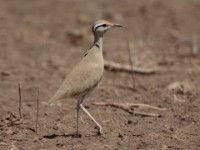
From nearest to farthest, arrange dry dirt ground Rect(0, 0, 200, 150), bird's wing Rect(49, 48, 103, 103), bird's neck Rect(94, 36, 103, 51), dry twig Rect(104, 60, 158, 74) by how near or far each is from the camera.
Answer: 1. bird's wing Rect(49, 48, 103, 103)
2. dry dirt ground Rect(0, 0, 200, 150)
3. bird's neck Rect(94, 36, 103, 51)
4. dry twig Rect(104, 60, 158, 74)

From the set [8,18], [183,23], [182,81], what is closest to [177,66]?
[182,81]

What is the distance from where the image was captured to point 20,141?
6262 millimetres

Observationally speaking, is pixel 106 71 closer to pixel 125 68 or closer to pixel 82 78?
pixel 125 68

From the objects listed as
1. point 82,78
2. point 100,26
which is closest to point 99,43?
point 100,26

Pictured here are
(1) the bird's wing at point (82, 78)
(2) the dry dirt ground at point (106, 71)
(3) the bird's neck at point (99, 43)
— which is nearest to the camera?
(1) the bird's wing at point (82, 78)

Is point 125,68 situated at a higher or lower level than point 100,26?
lower

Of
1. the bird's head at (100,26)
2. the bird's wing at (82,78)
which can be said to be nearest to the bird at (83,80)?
the bird's wing at (82,78)

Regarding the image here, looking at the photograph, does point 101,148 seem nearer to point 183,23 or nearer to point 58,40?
point 58,40

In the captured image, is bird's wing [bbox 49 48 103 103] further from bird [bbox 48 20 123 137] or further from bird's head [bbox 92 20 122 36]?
bird's head [bbox 92 20 122 36]

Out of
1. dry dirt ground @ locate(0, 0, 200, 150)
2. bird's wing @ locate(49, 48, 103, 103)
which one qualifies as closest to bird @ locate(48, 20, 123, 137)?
bird's wing @ locate(49, 48, 103, 103)

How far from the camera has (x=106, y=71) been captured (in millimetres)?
9570

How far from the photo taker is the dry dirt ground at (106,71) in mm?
6352

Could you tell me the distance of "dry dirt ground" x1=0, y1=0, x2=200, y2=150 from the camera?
6352 millimetres

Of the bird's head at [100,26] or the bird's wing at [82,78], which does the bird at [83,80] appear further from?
the bird's head at [100,26]
